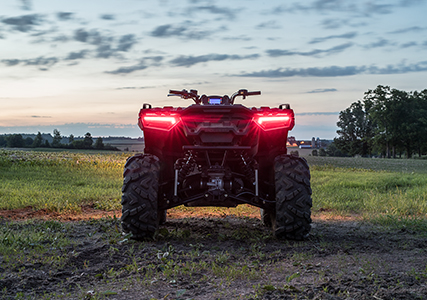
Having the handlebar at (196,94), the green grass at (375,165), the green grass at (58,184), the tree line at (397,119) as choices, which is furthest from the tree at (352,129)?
the handlebar at (196,94)

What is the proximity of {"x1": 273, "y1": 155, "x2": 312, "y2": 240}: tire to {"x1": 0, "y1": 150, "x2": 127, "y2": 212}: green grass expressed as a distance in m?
5.59

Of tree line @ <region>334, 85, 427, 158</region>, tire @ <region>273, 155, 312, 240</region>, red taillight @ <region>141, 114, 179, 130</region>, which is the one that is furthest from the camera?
tree line @ <region>334, 85, 427, 158</region>

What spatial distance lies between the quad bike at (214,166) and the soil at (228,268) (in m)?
0.48

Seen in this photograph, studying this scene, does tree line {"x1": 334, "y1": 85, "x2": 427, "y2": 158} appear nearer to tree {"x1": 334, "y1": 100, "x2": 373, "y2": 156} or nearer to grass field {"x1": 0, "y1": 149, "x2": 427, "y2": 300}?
tree {"x1": 334, "y1": 100, "x2": 373, "y2": 156}

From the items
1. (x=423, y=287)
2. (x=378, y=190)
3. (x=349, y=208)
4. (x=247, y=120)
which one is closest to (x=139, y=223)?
(x=247, y=120)

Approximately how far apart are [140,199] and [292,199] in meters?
2.19

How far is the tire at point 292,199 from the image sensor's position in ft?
21.2

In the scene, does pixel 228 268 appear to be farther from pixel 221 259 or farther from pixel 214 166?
pixel 214 166

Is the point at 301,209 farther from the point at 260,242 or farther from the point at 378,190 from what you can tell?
the point at 378,190

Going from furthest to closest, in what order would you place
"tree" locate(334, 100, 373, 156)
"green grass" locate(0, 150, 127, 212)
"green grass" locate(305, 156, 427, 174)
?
"tree" locate(334, 100, 373, 156) → "green grass" locate(305, 156, 427, 174) → "green grass" locate(0, 150, 127, 212)

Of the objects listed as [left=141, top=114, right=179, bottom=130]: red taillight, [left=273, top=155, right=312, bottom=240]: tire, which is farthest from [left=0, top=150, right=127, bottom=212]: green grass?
[left=273, top=155, right=312, bottom=240]: tire

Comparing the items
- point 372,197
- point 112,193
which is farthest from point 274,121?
point 112,193

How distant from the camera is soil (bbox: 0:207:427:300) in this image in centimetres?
410

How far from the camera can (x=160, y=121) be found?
252 inches
